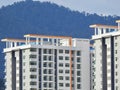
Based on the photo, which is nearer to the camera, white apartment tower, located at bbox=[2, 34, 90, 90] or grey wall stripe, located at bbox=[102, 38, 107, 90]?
Answer: grey wall stripe, located at bbox=[102, 38, 107, 90]

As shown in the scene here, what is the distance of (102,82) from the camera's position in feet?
301

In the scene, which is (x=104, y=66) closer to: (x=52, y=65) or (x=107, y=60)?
(x=107, y=60)

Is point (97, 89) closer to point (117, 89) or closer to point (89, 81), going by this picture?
point (117, 89)

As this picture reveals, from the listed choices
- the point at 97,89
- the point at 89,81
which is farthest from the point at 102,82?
the point at 89,81

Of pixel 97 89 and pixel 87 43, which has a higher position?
pixel 87 43

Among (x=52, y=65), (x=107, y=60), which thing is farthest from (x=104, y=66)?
(x=52, y=65)

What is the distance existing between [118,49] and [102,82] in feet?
17.3

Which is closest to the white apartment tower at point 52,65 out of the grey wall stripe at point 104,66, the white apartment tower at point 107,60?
the white apartment tower at point 107,60

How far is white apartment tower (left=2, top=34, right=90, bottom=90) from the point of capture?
10375cm

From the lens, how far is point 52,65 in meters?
106

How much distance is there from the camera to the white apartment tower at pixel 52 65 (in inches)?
4085

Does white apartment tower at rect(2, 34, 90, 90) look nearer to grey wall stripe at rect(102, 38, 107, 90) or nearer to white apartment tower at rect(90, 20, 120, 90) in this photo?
white apartment tower at rect(90, 20, 120, 90)

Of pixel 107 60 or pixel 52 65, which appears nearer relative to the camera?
pixel 107 60

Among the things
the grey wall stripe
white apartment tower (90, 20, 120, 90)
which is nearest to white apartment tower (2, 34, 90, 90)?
white apartment tower (90, 20, 120, 90)
